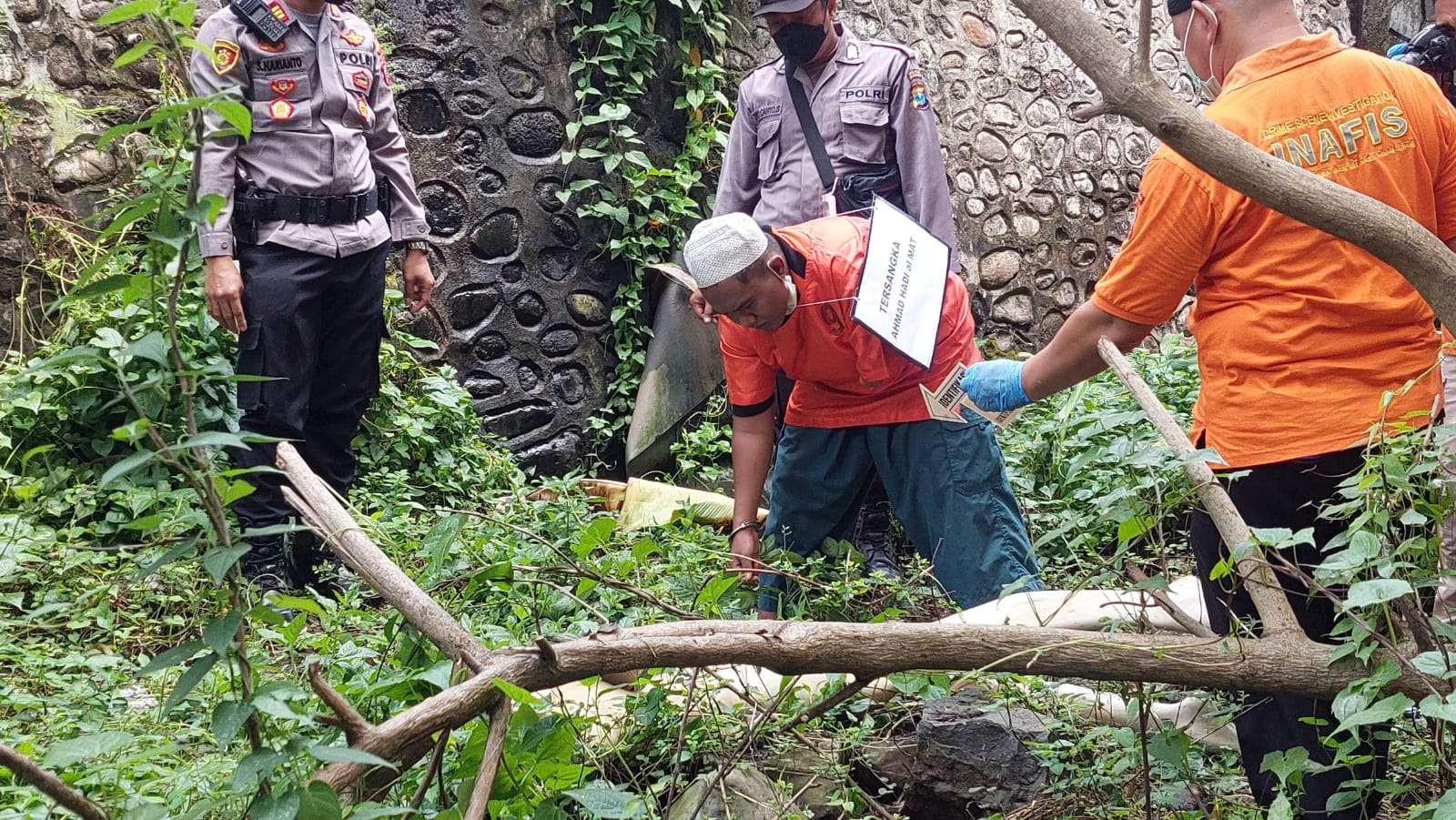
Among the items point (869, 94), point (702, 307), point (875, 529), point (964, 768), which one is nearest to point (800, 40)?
point (869, 94)

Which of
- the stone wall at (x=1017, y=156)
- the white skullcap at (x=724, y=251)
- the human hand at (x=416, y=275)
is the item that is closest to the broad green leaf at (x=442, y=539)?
the white skullcap at (x=724, y=251)

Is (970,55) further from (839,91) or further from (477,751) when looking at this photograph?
(477,751)

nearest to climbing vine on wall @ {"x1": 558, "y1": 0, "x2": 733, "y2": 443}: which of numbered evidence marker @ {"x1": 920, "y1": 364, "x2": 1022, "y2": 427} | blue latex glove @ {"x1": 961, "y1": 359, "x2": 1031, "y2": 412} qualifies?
numbered evidence marker @ {"x1": 920, "y1": 364, "x2": 1022, "y2": 427}

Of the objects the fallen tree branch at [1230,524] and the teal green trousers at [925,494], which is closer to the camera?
the fallen tree branch at [1230,524]

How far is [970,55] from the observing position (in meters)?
6.71

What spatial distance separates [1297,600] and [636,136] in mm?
4032

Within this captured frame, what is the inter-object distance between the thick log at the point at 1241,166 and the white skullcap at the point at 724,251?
1.39 metres

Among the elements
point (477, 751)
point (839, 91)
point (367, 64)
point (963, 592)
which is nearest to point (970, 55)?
point (839, 91)

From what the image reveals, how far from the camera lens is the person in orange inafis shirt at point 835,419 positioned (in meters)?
3.08

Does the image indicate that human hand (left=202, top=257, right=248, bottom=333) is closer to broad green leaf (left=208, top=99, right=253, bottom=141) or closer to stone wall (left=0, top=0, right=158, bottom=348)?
stone wall (left=0, top=0, right=158, bottom=348)

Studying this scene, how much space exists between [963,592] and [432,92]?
3148mm

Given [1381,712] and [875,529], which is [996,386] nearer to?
[1381,712]

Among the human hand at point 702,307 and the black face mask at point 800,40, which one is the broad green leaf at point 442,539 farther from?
the black face mask at point 800,40

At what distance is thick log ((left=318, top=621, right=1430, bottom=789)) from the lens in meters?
1.70
